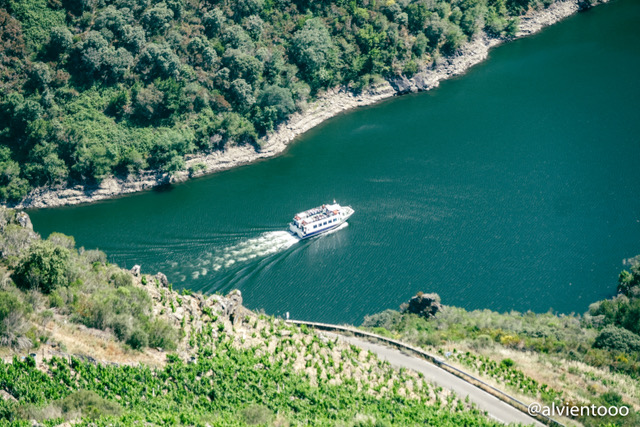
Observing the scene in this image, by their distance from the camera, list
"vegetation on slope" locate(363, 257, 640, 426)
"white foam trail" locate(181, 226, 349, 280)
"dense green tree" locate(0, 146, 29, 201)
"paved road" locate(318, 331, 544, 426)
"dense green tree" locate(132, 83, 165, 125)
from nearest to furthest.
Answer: "paved road" locate(318, 331, 544, 426) < "vegetation on slope" locate(363, 257, 640, 426) < "white foam trail" locate(181, 226, 349, 280) < "dense green tree" locate(0, 146, 29, 201) < "dense green tree" locate(132, 83, 165, 125)

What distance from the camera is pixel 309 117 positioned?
11375cm

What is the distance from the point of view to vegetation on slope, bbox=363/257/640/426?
164 feet

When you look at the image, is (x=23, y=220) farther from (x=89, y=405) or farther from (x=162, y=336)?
(x=89, y=405)

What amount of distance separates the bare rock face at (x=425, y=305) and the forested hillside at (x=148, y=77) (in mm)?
47217

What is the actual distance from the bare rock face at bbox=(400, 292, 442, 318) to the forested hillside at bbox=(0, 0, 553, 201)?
47217 millimetres

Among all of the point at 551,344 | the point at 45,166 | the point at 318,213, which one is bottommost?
the point at 551,344

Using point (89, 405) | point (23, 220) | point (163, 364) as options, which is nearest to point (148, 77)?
point (23, 220)

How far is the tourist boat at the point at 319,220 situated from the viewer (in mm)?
84062

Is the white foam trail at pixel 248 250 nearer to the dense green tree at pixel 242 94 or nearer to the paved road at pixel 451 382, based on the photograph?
the paved road at pixel 451 382

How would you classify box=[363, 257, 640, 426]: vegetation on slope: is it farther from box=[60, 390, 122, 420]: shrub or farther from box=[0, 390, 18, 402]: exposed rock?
box=[0, 390, 18, 402]: exposed rock

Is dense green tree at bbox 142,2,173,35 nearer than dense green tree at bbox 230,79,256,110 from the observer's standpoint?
Yes

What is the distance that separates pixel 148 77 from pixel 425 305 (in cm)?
6293

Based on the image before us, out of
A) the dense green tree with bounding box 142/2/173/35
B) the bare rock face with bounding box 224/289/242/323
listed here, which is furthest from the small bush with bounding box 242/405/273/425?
the dense green tree with bounding box 142/2/173/35

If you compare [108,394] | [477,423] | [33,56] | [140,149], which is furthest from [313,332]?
[33,56]
